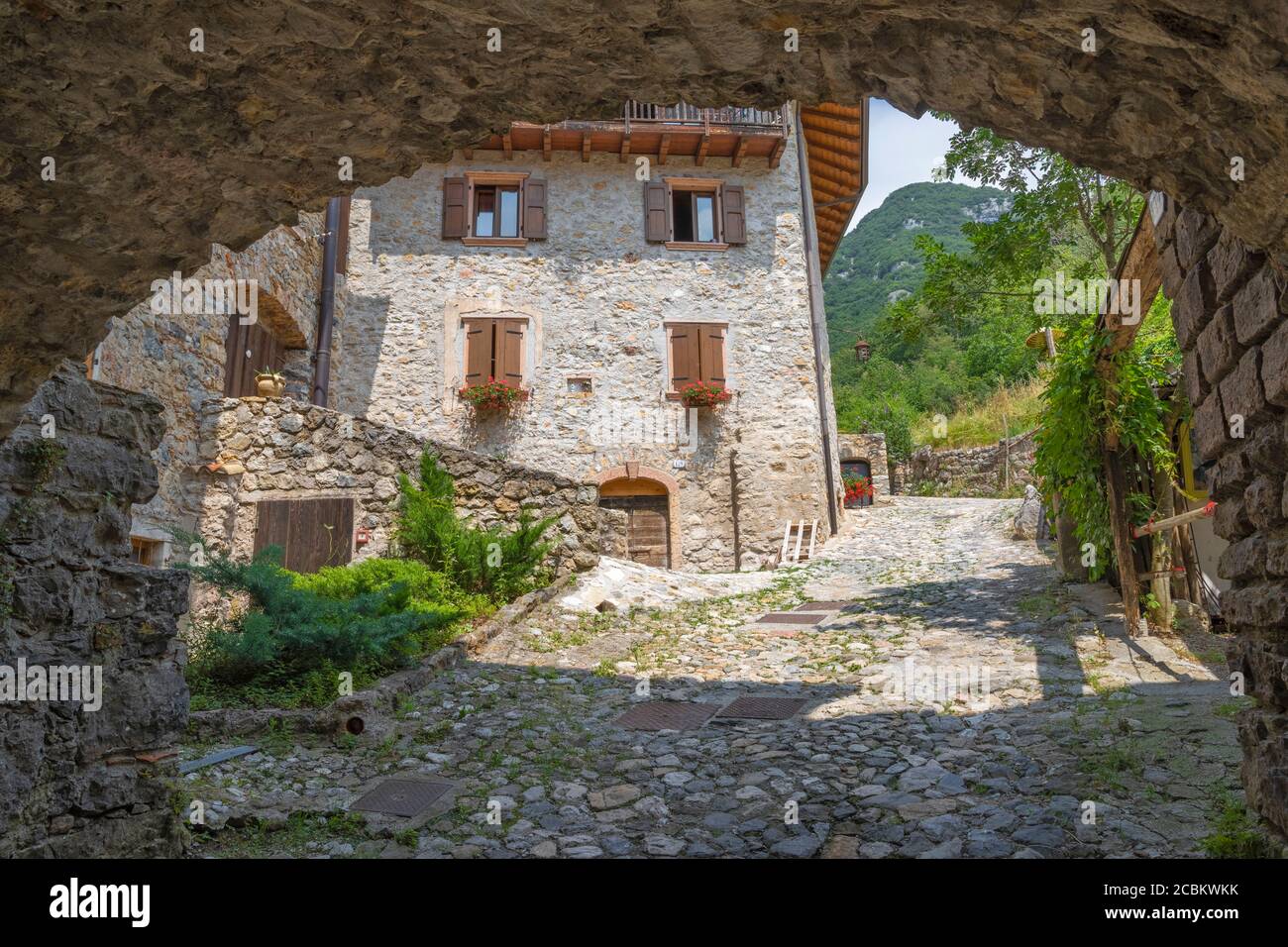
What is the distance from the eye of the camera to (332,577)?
760 cm

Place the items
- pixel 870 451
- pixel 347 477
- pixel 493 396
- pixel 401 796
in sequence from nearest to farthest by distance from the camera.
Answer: pixel 401 796 → pixel 347 477 → pixel 493 396 → pixel 870 451

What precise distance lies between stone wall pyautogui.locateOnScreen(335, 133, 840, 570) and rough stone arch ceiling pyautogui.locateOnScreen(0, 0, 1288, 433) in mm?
11561

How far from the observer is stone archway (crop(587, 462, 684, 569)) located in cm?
1383

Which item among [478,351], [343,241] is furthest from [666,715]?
[343,241]

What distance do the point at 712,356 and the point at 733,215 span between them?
2.71m

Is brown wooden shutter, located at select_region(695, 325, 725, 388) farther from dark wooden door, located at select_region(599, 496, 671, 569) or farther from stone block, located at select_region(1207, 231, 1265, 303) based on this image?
stone block, located at select_region(1207, 231, 1265, 303)

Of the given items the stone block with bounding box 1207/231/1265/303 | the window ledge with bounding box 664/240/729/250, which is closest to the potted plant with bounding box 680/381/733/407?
the window ledge with bounding box 664/240/729/250

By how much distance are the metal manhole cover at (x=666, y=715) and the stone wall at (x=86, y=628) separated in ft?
8.86

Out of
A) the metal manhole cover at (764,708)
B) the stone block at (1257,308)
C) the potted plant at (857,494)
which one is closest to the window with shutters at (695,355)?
the potted plant at (857,494)

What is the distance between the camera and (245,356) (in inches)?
400

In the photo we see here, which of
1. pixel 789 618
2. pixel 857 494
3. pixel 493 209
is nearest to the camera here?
pixel 789 618

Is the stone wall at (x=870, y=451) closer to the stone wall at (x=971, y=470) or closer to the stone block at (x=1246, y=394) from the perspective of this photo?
the stone wall at (x=971, y=470)

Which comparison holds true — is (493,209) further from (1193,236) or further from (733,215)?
(1193,236)
